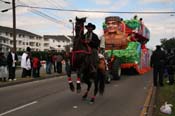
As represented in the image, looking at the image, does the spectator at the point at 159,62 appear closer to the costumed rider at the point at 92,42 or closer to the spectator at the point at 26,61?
the costumed rider at the point at 92,42

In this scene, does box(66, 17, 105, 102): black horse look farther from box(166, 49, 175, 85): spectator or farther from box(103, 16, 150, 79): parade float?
box(103, 16, 150, 79): parade float

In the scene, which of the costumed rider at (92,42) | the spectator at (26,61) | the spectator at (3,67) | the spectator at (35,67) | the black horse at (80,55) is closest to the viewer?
the black horse at (80,55)

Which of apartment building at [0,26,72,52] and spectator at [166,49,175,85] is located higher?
apartment building at [0,26,72,52]

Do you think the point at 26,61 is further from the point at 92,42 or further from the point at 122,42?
the point at 92,42

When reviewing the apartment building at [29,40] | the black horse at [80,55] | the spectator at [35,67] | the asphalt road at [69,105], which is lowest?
the asphalt road at [69,105]

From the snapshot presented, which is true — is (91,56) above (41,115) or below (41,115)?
above

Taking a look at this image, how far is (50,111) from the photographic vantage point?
12.0m

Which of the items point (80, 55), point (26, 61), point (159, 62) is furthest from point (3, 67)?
point (80, 55)

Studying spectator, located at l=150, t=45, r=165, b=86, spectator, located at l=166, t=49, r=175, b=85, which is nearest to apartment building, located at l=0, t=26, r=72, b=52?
spectator, located at l=166, t=49, r=175, b=85

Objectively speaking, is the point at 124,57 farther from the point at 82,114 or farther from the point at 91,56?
the point at 82,114

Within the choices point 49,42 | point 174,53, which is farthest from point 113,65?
point 49,42

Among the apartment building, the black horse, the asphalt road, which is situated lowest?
the asphalt road

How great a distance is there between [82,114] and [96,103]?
2.35 m

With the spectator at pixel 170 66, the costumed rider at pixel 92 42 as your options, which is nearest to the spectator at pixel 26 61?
the spectator at pixel 170 66
